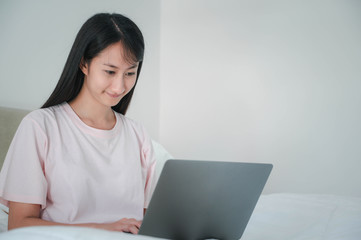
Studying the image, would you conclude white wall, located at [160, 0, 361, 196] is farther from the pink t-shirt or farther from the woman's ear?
the woman's ear

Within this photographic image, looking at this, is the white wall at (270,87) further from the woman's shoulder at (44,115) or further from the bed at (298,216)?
the woman's shoulder at (44,115)

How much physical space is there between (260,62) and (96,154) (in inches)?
75.0

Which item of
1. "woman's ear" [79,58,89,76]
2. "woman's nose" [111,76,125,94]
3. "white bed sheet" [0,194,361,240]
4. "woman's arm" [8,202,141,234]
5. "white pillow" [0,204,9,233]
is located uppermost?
"woman's ear" [79,58,89,76]

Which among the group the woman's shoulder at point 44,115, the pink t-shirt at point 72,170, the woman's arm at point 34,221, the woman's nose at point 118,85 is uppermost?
the woman's nose at point 118,85

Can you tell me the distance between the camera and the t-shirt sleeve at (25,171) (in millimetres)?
964

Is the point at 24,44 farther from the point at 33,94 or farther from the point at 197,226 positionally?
the point at 197,226

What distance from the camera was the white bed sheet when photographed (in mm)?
1185

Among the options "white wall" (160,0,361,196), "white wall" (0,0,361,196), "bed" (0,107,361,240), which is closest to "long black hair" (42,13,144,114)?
"bed" (0,107,361,240)

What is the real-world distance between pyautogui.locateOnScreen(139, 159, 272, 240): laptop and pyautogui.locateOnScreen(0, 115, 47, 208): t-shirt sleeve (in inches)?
14.3

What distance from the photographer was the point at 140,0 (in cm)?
274

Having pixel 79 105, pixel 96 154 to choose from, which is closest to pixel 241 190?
pixel 96 154

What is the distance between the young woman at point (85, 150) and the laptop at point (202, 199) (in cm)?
14

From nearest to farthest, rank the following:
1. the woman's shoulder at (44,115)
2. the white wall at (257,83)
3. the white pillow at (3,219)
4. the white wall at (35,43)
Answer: the woman's shoulder at (44,115) < the white pillow at (3,219) < the white wall at (35,43) < the white wall at (257,83)

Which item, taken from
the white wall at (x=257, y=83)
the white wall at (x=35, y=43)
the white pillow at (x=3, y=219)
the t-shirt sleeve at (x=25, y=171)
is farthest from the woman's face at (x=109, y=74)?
the white wall at (x=257, y=83)
